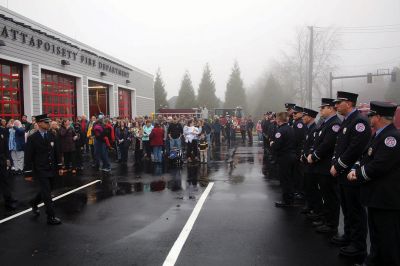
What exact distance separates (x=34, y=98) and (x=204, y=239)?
1251 cm

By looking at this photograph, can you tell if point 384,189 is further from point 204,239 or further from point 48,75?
point 48,75

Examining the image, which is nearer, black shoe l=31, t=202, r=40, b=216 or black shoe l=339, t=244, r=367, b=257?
black shoe l=339, t=244, r=367, b=257

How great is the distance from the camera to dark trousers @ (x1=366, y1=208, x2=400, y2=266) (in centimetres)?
426

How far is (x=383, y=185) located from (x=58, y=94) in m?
16.9

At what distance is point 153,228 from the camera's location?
6.26 m

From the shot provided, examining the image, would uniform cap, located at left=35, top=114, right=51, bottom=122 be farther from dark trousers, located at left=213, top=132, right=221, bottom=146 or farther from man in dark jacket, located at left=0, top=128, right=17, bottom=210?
dark trousers, located at left=213, top=132, right=221, bottom=146

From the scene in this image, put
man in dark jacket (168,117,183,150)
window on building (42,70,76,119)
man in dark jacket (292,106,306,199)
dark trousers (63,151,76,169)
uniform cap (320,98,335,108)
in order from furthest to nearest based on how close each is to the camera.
Result: window on building (42,70,76,119), man in dark jacket (168,117,183,150), dark trousers (63,151,76,169), man in dark jacket (292,106,306,199), uniform cap (320,98,335,108)

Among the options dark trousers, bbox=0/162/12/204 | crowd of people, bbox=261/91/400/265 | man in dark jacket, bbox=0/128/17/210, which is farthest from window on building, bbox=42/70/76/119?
crowd of people, bbox=261/91/400/265

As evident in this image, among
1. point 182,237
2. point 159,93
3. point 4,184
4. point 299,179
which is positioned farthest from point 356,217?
point 159,93

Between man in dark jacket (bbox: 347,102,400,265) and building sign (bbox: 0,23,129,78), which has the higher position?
building sign (bbox: 0,23,129,78)

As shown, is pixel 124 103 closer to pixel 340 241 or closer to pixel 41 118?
pixel 41 118

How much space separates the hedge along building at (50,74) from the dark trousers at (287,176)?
10998 millimetres

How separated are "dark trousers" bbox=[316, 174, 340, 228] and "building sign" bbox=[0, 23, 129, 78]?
12.5 metres

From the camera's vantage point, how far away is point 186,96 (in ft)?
240
